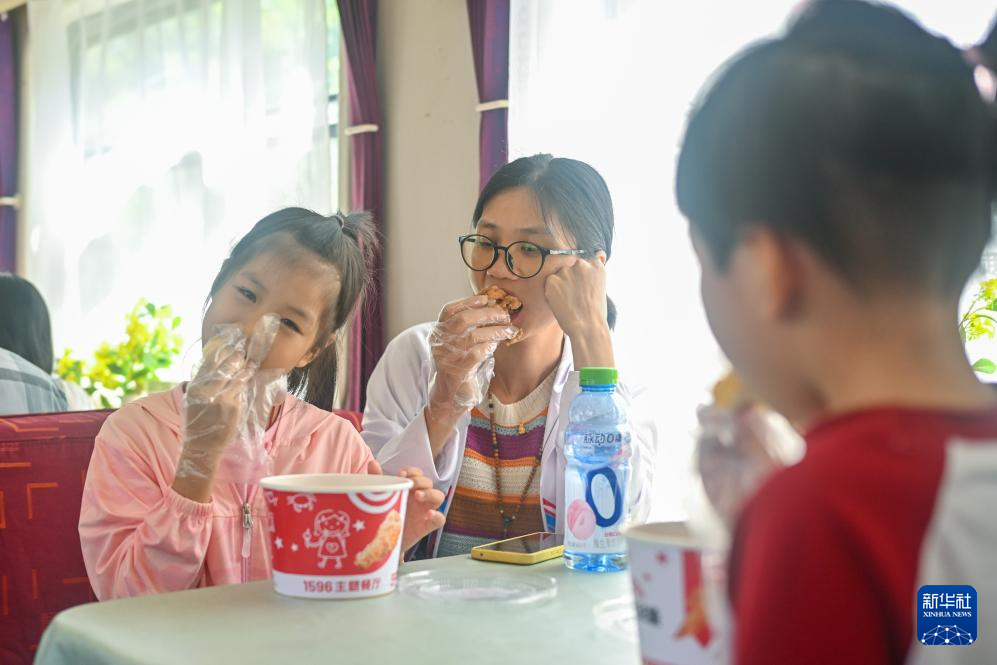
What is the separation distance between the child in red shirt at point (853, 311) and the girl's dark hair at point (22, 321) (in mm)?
2552

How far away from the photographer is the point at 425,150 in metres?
3.40

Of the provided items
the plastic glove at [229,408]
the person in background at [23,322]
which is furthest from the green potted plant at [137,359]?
the plastic glove at [229,408]

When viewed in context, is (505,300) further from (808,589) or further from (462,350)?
(808,589)

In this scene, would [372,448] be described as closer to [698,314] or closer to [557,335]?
[557,335]

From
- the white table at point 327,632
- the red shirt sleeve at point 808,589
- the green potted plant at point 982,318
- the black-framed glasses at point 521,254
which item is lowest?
the white table at point 327,632

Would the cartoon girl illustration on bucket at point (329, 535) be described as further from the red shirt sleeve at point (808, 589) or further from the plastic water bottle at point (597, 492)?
the red shirt sleeve at point (808, 589)

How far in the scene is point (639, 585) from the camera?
0.62 metres

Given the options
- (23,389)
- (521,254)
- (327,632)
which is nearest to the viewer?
(327,632)

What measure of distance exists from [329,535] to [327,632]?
12 centimetres

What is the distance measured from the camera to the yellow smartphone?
114 centimetres

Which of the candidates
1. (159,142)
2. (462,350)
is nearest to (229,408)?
(462,350)

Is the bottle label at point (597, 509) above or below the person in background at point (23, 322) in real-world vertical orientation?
below

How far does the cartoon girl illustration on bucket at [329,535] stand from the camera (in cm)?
90

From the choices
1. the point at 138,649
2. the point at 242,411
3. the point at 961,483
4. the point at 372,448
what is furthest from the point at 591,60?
the point at 961,483
